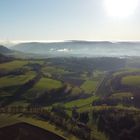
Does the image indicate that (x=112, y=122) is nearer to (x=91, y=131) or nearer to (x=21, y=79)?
(x=91, y=131)

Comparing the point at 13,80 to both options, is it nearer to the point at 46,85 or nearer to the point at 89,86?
the point at 46,85

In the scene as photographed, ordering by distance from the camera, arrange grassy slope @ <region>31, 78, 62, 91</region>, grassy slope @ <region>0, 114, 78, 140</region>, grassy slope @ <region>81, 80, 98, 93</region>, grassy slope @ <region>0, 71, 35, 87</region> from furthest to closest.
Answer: grassy slope @ <region>81, 80, 98, 93</region>
grassy slope @ <region>0, 71, 35, 87</region>
grassy slope @ <region>31, 78, 62, 91</region>
grassy slope @ <region>0, 114, 78, 140</region>

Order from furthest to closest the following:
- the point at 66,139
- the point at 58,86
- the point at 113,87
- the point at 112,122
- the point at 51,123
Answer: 1. the point at 113,87
2. the point at 58,86
3. the point at 112,122
4. the point at 51,123
5. the point at 66,139

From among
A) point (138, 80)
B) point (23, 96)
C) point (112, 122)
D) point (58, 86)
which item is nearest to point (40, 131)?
point (112, 122)

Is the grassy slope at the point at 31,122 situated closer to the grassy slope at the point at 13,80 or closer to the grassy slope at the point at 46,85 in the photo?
the grassy slope at the point at 46,85

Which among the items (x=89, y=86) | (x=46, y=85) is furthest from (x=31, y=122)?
(x=89, y=86)

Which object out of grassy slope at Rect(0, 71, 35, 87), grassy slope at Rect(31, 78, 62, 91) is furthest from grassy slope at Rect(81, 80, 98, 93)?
grassy slope at Rect(0, 71, 35, 87)

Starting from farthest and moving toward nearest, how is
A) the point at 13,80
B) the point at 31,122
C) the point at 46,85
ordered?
1. the point at 13,80
2. the point at 46,85
3. the point at 31,122

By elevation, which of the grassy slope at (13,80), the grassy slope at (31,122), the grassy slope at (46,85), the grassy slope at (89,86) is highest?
the grassy slope at (31,122)

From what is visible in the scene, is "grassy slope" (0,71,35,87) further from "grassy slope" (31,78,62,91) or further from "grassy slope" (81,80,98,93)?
"grassy slope" (81,80,98,93)

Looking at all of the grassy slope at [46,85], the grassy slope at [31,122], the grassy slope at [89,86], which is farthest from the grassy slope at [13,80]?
the grassy slope at [31,122]

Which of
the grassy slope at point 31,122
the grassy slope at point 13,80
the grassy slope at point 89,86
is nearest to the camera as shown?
the grassy slope at point 31,122
